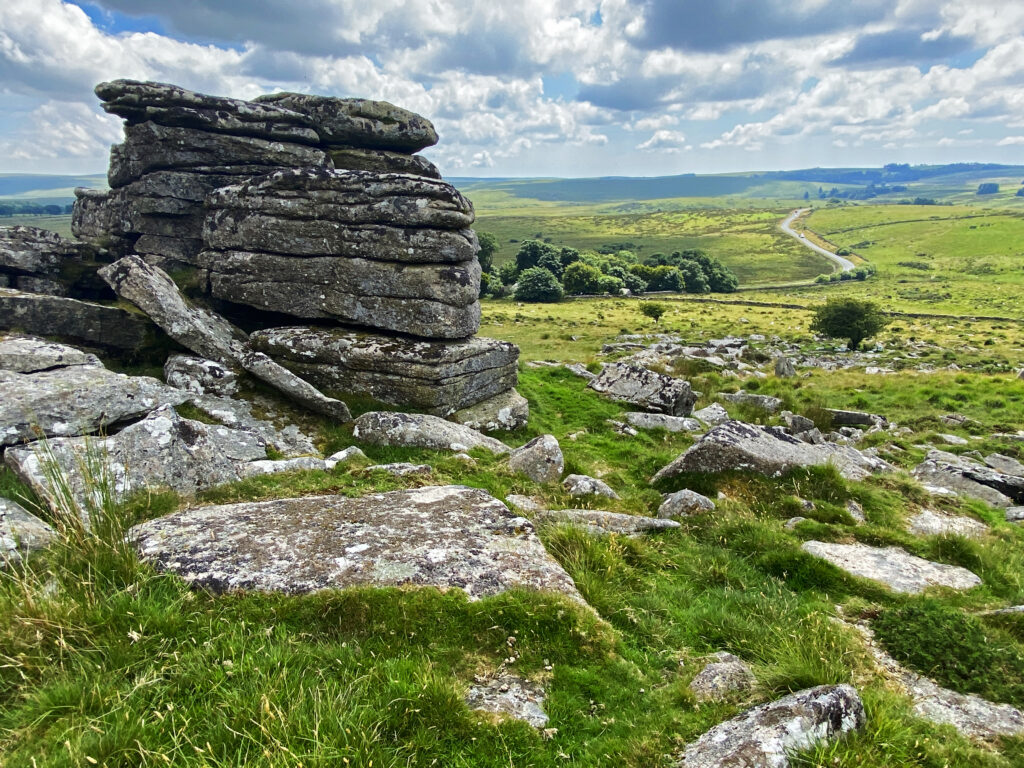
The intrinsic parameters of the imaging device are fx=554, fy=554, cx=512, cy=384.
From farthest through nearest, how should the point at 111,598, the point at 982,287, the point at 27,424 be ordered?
the point at 982,287
the point at 27,424
the point at 111,598

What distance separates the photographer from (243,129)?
23.6m

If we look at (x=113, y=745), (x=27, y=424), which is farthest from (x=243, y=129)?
(x=113, y=745)

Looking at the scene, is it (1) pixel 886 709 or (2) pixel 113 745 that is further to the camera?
(1) pixel 886 709

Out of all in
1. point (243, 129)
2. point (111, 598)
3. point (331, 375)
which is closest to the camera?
point (111, 598)

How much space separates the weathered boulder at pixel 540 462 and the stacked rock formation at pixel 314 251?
17.7 ft

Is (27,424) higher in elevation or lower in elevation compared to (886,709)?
higher

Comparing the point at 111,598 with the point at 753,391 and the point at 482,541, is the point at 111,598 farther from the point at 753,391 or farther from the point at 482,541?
the point at 753,391

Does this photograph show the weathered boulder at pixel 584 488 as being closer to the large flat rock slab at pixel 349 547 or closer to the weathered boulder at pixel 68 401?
the large flat rock slab at pixel 349 547

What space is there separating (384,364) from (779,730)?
16249 millimetres

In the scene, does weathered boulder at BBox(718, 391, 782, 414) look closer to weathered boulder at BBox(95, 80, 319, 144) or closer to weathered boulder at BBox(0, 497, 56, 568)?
weathered boulder at BBox(95, 80, 319, 144)

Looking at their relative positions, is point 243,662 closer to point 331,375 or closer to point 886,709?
point 886,709

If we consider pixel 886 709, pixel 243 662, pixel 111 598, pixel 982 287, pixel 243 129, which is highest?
pixel 243 129

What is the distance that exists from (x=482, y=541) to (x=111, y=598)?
178 inches

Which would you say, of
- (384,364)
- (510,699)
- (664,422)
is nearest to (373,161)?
(384,364)
